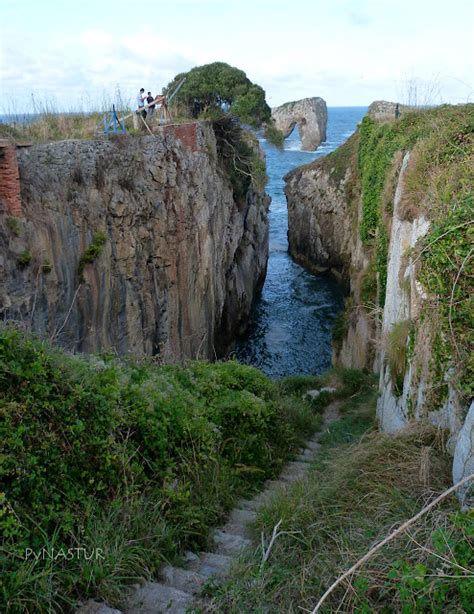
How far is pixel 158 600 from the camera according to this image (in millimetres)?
4156

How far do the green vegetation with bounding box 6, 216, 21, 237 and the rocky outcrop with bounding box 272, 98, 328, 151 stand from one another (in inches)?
2877

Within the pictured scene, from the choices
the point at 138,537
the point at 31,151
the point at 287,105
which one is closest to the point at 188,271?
the point at 31,151

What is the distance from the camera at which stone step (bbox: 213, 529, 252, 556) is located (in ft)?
17.4

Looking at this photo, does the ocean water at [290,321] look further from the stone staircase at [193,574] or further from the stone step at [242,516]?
the stone staircase at [193,574]

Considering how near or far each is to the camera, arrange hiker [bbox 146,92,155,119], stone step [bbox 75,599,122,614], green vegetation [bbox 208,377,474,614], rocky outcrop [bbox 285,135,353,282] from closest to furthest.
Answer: green vegetation [bbox 208,377,474,614]
stone step [bbox 75,599,122,614]
hiker [bbox 146,92,155,119]
rocky outcrop [bbox 285,135,353,282]

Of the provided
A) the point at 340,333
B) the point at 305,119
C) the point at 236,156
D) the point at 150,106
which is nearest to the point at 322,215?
the point at 236,156

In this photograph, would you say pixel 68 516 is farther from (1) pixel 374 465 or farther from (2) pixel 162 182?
(2) pixel 162 182

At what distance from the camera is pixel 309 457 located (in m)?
9.38

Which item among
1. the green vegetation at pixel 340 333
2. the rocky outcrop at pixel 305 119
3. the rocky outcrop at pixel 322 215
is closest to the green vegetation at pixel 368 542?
the green vegetation at pixel 340 333

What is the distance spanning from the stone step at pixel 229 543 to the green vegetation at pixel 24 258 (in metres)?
6.87

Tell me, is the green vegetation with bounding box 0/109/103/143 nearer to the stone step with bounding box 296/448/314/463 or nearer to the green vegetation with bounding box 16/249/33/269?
the green vegetation with bounding box 16/249/33/269

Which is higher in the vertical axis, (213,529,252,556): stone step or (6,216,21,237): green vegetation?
(6,216,21,237): green vegetation

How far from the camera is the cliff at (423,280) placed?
19.0 feet

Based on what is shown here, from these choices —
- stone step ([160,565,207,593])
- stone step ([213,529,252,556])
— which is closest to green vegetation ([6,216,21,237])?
stone step ([213,529,252,556])
